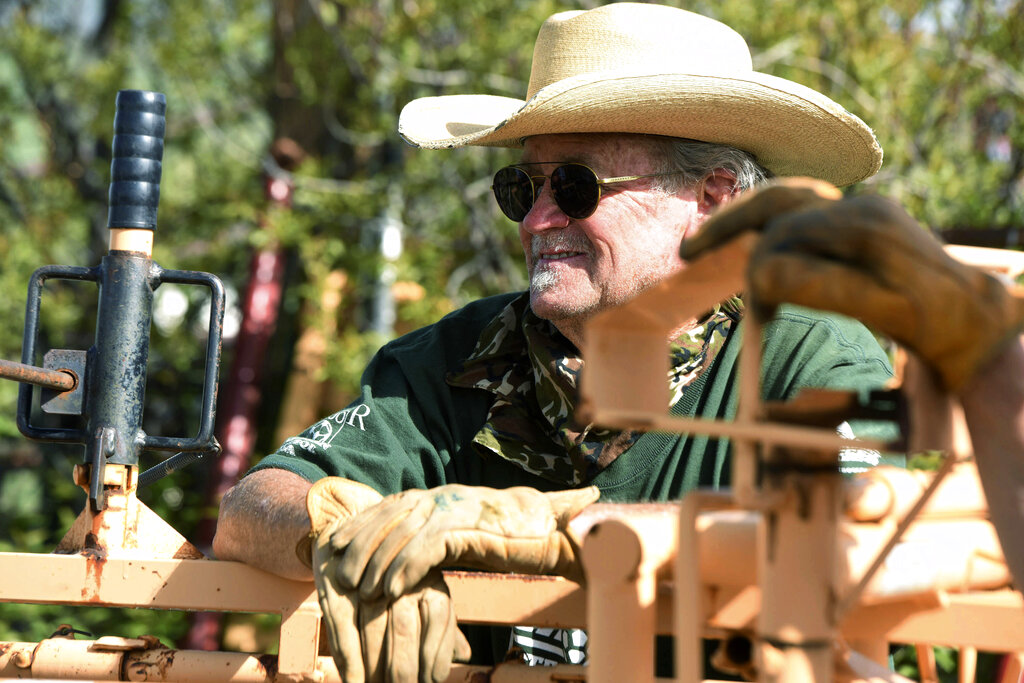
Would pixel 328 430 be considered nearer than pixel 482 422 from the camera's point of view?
Yes

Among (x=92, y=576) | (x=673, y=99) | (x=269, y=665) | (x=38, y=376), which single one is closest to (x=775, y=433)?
(x=269, y=665)

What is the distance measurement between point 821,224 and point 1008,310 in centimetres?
19

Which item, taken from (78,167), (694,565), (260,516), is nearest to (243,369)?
(78,167)

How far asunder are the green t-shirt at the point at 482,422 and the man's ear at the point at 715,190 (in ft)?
1.03

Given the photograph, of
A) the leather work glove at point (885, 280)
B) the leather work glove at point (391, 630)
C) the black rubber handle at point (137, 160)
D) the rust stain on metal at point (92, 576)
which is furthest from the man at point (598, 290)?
the leather work glove at point (885, 280)

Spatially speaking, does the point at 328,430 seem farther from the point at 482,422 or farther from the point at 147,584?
the point at 147,584

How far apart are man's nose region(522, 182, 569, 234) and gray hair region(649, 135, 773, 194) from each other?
0.23m

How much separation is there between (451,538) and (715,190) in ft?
4.71

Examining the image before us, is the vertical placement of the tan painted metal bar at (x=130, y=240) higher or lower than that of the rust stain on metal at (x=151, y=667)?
higher

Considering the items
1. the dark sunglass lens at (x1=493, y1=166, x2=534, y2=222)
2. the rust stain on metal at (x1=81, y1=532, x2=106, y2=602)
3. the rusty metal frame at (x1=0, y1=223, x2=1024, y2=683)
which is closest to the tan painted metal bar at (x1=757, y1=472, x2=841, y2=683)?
the rusty metal frame at (x1=0, y1=223, x2=1024, y2=683)

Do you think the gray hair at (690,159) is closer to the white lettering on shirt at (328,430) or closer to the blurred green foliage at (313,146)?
the white lettering on shirt at (328,430)

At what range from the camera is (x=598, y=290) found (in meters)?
2.42

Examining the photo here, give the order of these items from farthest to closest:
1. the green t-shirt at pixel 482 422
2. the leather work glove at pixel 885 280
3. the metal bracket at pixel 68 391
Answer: the green t-shirt at pixel 482 422, the metal bracket at pixel 68 391, the leather work glove at pixel 885 280

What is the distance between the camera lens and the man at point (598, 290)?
229 centimetres
